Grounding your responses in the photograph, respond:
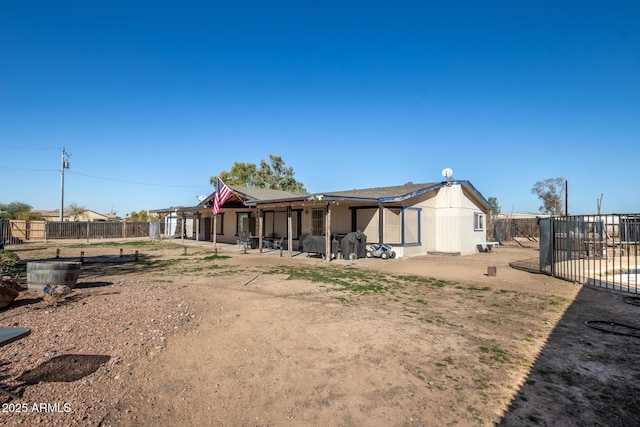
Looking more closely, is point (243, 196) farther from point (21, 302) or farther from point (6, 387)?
point (6, 387)

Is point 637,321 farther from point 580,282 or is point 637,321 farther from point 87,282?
point 87,282

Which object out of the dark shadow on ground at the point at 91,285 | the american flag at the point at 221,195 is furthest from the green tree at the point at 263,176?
the dark shadow on ground at the point at 91,285

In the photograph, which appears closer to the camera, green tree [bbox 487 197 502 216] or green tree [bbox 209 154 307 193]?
green tree [bbox 487 197 502 216]

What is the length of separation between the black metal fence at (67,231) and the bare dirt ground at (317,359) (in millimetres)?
24822

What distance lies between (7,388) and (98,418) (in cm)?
121

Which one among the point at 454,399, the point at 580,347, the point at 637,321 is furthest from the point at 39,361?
the point at 637,321

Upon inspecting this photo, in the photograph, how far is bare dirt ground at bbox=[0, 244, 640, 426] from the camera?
2988 millimetres

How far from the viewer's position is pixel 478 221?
67.8 feet

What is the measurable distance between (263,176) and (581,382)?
1771 inches

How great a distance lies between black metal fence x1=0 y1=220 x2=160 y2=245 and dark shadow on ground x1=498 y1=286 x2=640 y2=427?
29467 mm

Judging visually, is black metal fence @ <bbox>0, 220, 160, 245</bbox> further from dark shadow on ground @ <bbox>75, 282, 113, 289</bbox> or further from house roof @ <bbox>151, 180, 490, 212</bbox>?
dark shadow on ground @ <bbox>75, 282, 113, 289</bbox>

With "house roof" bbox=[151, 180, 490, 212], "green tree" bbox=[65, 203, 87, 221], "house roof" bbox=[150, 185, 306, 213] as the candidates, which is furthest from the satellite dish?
"green tree" bbox=[65, 203, 87, 221]

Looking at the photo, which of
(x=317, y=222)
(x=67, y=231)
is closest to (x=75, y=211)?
(x=67, y=231)

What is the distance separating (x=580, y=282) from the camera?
31.3 feet
